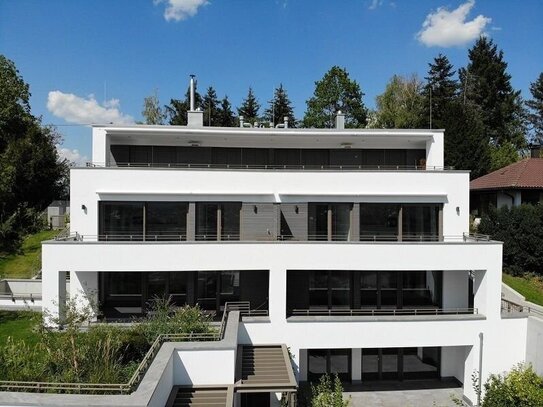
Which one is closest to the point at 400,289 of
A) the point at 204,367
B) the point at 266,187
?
the point at 266,187

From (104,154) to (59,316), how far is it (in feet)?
26.1

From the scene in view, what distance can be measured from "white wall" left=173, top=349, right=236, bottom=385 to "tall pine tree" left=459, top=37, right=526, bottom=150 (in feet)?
164

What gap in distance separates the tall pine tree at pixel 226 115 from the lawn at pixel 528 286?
4408 cm

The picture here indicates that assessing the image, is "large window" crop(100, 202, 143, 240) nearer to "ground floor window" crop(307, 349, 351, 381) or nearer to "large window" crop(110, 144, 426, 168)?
"large window" crop(110, 144, 426, 168)

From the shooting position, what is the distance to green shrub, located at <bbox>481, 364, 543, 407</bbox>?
50.9 feet

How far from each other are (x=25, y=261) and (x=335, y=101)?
37.4m

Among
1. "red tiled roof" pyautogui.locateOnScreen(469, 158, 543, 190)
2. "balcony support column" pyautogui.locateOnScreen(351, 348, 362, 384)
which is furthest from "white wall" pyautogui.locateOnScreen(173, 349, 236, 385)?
"red tiled roof" pyautogui.locateOnScreen(469, 158, 543, 190)

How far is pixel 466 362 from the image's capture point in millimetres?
18328

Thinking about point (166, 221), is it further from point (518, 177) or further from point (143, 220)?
point (518, 177)

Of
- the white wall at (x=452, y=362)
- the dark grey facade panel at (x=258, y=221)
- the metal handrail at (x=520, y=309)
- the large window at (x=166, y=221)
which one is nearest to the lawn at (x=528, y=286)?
the metal handrail at (x=520, y=309)

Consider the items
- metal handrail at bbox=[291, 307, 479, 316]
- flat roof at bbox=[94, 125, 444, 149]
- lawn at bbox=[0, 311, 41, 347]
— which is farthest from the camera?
flat roof at bbox=[94, 125, 444, 149]

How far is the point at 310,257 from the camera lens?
17500 mm

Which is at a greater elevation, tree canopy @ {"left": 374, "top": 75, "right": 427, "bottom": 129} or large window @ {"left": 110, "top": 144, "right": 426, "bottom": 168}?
tree canopy @ {"left": 374, "top": 75, "right": 427, "bottom": 129}

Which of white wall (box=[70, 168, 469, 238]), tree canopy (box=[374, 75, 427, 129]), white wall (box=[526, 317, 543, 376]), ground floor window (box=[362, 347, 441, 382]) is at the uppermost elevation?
tree canopy (box=[374, 75, 427, 129])
